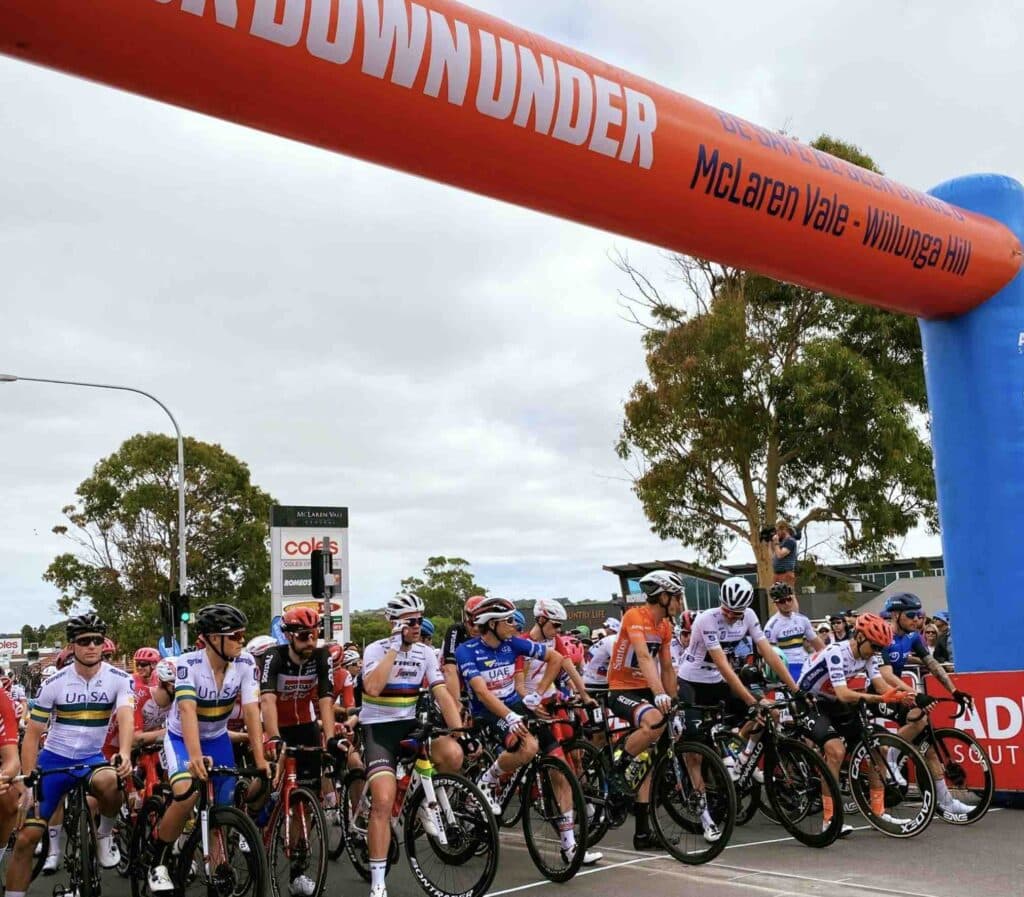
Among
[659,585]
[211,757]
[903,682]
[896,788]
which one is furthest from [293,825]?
[903,682]

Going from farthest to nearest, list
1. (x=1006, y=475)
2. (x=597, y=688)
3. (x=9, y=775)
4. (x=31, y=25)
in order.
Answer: (x=597, y=688), (x=1006, y=475), (x=9, y=775), (x=31, y=25)

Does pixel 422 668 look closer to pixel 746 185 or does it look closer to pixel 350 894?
pixel 350 894

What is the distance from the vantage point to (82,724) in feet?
24.6

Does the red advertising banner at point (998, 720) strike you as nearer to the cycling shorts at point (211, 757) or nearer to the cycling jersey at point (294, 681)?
the cycling jersey at point (294, 681)

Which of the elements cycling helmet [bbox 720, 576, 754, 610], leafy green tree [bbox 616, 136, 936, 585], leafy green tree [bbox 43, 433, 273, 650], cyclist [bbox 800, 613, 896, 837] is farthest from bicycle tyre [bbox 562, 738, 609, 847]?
leafy green tree [bbox 43, 433, 273, 650]

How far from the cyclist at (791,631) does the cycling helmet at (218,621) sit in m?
6.48

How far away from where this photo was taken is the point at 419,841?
7.28m

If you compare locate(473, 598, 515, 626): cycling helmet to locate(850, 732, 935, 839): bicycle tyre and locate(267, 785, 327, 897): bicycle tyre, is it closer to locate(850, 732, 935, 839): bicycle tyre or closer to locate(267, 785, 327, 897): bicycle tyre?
locate(267, 785, 327, 897): bicycle tyre

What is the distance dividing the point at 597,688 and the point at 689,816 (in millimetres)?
3448

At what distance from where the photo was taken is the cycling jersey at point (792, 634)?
11.9 meters

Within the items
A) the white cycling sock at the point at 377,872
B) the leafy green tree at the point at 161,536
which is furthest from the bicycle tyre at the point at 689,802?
the leafy green tree at the point at 161,536

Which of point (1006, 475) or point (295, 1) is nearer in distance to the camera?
point (295, 1)

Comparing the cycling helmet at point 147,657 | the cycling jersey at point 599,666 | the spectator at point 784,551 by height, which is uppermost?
the spectator at point 784,551

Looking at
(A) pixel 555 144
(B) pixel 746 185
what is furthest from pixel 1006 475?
(A) pixel 555 144
